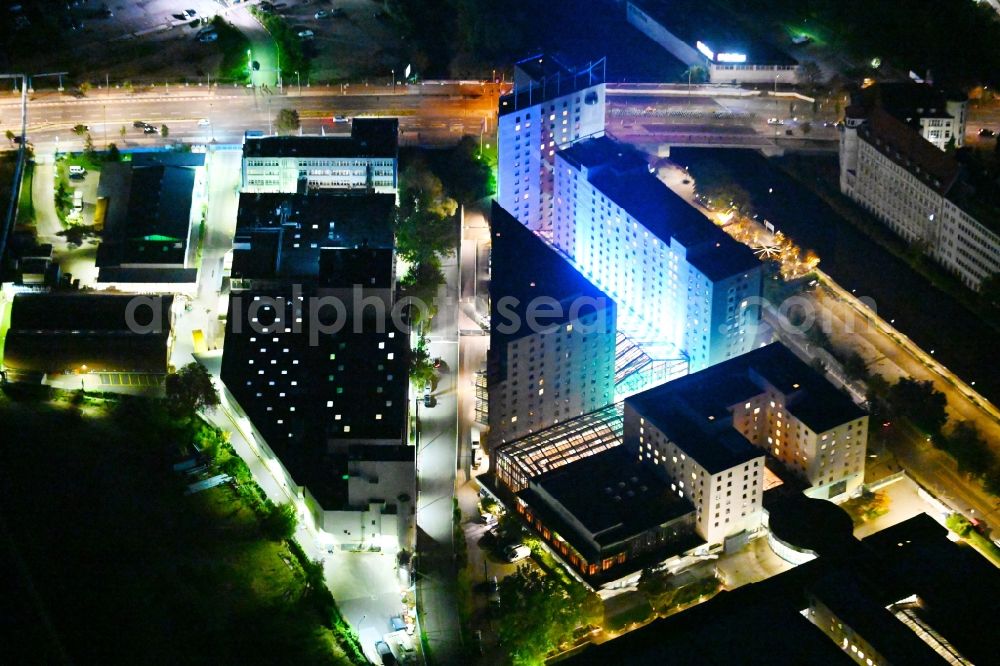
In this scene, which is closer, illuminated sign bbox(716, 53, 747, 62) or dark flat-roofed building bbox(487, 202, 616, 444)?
dark flat-roofed building bbox(487, 202, 616, 444)

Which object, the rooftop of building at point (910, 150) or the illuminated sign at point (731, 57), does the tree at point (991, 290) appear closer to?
the rooftop of building at point (910, 150)

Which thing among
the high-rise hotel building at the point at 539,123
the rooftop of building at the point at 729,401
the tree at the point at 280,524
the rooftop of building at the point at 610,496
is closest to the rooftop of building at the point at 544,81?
the high-rise hotel building at the point at 539,123

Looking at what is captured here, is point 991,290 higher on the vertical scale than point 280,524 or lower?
higher

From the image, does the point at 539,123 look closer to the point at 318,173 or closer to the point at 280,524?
the point at 318,173

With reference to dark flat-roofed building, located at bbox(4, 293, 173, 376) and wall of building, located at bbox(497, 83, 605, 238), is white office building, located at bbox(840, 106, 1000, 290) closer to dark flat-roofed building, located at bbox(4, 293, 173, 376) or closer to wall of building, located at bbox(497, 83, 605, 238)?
wall of building, located at bbox(497, 83, 605, 238)

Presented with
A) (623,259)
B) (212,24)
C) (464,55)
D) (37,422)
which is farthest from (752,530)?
(212,24)

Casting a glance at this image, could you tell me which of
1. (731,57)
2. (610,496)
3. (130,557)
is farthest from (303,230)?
(731,57)

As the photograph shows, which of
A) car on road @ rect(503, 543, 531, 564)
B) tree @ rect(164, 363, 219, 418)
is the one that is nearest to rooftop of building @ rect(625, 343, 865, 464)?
car on road @ rect(503, 543, 531, 564)
